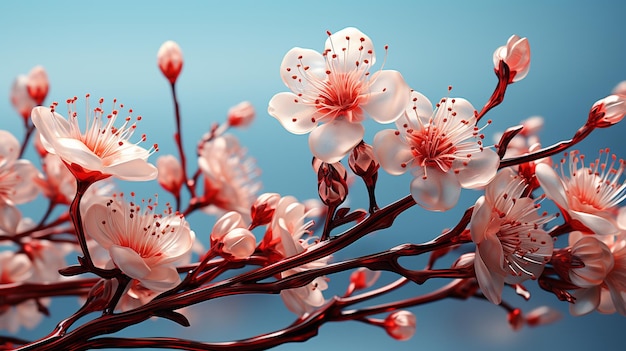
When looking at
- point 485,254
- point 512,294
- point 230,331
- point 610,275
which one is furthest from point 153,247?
point 512,294

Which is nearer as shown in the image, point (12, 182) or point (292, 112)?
point (292, 112)

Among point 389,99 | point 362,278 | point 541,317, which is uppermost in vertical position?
point 389,99

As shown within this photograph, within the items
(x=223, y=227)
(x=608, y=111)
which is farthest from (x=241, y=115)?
(x=608, y=111)

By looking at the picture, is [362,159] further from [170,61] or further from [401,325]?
[170,61]

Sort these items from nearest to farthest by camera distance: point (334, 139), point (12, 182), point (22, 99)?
point (334, 139) → point (12, 182) → point (22, 99)

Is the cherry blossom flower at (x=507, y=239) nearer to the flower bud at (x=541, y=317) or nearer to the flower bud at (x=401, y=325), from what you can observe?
the flower bud at (x=401, y=325)

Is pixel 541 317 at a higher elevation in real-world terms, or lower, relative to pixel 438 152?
lower

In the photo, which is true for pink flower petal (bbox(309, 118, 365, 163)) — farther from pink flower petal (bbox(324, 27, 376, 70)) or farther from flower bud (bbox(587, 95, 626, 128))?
flower bud (bbox(587, 95, 626, 128))
